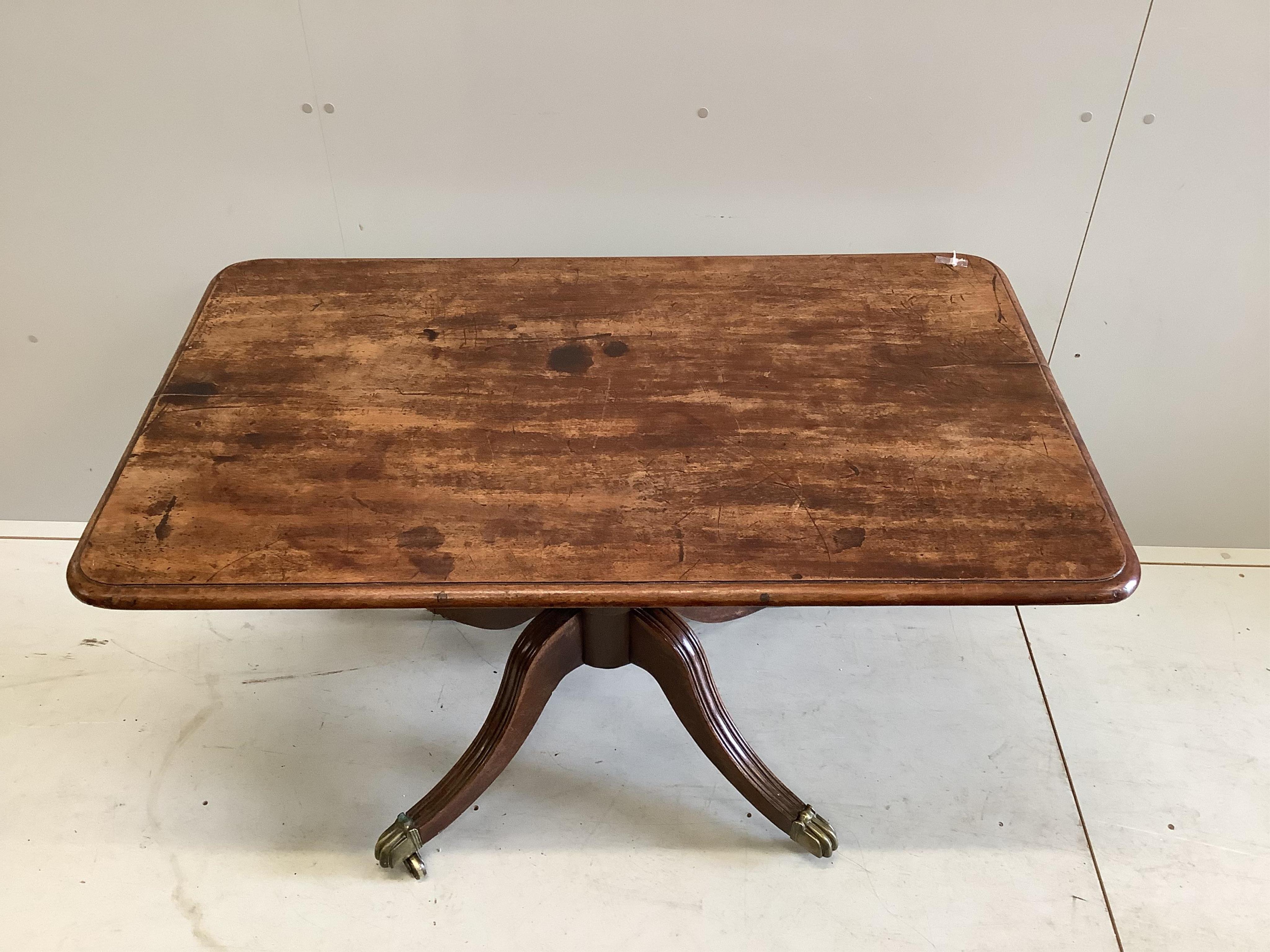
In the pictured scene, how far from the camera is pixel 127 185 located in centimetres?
157

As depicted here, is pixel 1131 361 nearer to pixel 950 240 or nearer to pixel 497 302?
pixel 950 240

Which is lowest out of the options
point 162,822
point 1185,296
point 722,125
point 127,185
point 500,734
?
point 162,822

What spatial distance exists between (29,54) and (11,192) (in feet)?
0.80

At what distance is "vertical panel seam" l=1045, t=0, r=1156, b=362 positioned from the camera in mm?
1395

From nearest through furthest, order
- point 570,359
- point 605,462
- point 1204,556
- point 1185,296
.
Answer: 1. point 605,462
2. point 570,359
3. point 1185,296
4. point 1204,556

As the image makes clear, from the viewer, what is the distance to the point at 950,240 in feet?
5.26

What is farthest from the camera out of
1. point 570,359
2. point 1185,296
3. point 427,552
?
point 1185,296

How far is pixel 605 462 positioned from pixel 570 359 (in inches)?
8.3

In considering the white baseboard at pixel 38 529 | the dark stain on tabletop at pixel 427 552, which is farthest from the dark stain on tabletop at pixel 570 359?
the white baseboard at pixel 38 529

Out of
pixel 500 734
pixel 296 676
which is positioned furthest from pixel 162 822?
pixel 500 734

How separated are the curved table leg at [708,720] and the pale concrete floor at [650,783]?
65mm

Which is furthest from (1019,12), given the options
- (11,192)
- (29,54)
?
(11,192)

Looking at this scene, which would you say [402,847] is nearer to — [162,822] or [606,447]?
[162,822]

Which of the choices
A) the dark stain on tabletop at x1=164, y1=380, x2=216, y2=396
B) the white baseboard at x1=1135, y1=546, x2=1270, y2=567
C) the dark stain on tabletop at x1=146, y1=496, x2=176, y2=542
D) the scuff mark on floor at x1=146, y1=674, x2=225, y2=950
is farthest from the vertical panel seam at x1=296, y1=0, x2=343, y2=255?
the scuff mark on floor at x1=146, y1=674, x2=225, y2=950
